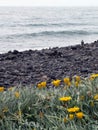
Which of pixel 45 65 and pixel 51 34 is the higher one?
pixel 51 34

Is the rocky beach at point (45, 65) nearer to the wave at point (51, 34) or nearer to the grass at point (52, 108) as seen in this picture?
the grass at point (52, 108)

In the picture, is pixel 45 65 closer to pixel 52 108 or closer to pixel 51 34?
pixel 52 108

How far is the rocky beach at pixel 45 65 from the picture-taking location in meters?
7.82

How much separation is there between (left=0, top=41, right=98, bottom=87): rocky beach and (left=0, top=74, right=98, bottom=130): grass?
2643 mm

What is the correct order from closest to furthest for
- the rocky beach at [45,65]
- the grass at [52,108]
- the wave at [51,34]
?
the grass at [52,108], the rocky beach at [45,65], the wave at [51,34]

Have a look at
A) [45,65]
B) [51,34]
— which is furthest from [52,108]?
[51,34]

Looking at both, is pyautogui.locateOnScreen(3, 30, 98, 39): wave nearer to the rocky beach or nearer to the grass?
the rocky beach

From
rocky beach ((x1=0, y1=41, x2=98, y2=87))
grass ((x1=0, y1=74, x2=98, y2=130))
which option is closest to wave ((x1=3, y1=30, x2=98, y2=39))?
rocky beach ((x1=0, y1=41, x2=98, y2=87))

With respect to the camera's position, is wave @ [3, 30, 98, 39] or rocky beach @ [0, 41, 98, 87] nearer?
rocky beach @ [0, 41, 98, 87]

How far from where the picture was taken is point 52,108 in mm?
4516

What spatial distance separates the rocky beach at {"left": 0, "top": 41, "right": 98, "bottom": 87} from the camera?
7816 mm

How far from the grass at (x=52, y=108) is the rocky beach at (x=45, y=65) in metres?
2.64

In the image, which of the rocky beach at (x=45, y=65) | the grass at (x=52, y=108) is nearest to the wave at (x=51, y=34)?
the rocky beach at (x=45, y=65)

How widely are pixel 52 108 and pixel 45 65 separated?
4.43 m
